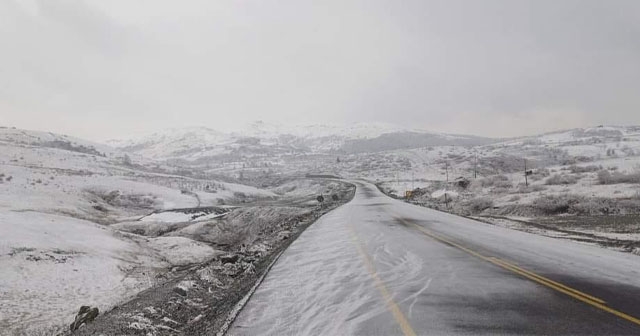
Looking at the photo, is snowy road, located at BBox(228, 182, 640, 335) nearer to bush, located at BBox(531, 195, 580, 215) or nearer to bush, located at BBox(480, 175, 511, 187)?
bush, located at BBox(531, 195, 580, 215)

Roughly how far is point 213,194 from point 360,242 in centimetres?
4543

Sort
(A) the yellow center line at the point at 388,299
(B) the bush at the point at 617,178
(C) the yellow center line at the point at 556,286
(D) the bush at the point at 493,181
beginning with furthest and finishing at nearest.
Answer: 1. (D) the bush at the point at 493,181
2. (B) the bush at the point at 617,178
3. (C) the yellow center line at the point at 556,286
4. (A) the yellow center line at the point at 388,299

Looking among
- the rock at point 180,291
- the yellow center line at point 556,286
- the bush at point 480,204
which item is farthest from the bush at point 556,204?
the rock at point 180,291

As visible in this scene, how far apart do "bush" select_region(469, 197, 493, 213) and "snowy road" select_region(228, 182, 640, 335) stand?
56.7ft

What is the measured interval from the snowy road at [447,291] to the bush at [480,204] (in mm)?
17279

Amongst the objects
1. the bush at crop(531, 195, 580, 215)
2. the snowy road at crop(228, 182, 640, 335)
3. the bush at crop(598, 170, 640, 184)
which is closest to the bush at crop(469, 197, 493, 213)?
the bush at crop(531, 195, 580, 215)

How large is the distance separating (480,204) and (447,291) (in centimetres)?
2591

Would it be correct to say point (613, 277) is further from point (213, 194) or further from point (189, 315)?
point (213, 194)

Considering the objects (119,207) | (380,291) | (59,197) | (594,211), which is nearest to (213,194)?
(119,207)

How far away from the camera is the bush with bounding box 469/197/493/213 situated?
1247 inches

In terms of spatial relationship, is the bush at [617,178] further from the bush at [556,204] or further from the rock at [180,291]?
the rock at [180,291]

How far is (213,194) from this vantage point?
5831cm

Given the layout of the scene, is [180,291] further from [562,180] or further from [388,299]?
[562,180]

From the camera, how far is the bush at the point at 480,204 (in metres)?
31.7
